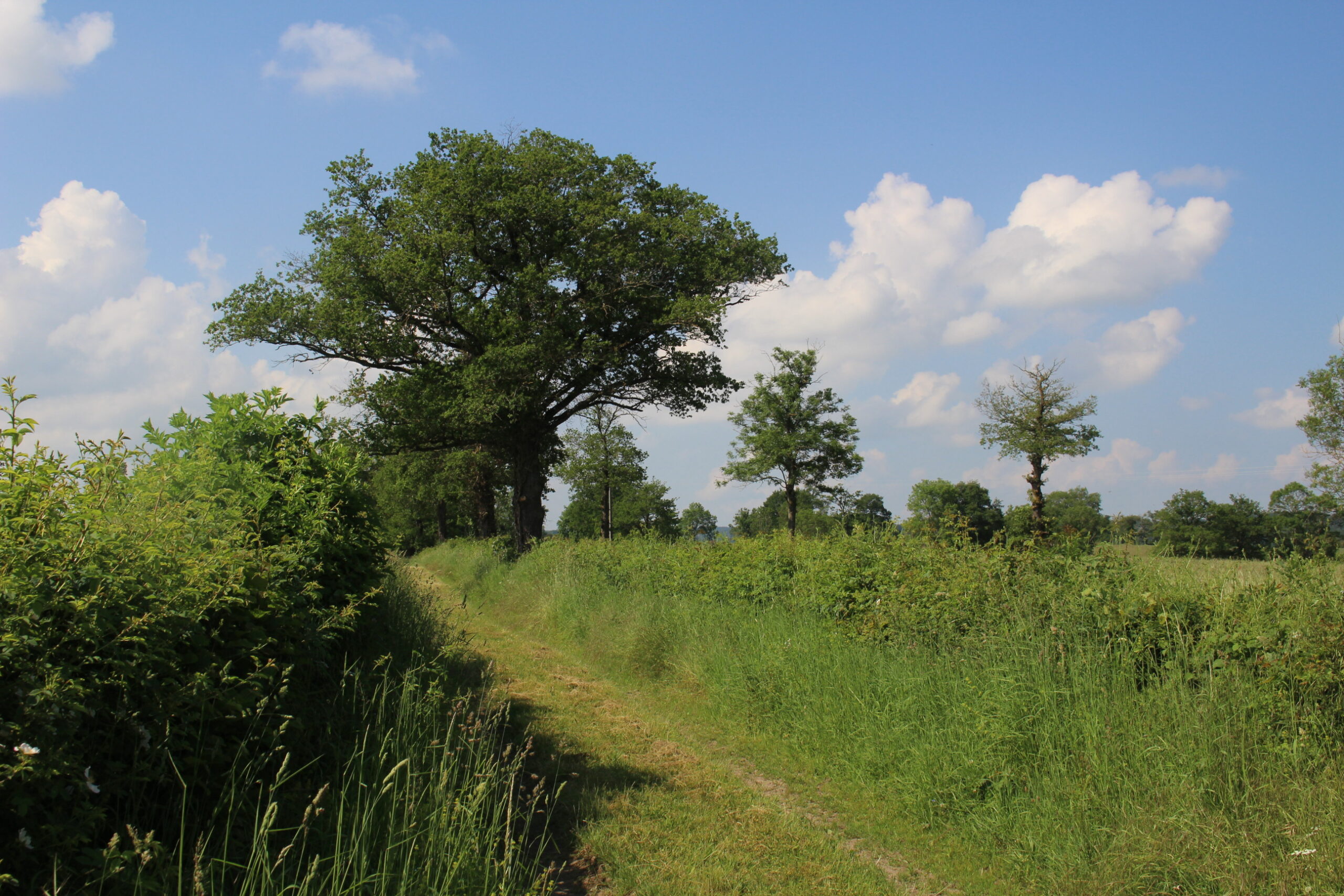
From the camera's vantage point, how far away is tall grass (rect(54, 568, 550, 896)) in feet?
9.35

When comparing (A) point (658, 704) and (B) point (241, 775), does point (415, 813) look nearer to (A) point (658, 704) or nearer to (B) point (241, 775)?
(B) point (241, 775)

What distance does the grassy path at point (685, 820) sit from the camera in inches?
184

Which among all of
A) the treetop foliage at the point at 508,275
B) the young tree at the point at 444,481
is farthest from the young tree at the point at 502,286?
the young tree at the point at 444,481

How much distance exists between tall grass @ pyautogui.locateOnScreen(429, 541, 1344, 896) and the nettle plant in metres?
4.41

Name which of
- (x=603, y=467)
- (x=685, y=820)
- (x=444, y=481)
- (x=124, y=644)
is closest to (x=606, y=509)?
(x=603, y=467)

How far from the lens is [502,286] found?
21750 mm

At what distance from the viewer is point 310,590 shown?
4.44 m

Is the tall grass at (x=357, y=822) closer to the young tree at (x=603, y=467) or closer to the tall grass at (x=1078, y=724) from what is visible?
the tall grass at (x=1078, y=724)

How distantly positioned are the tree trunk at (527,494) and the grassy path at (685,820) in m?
15.5

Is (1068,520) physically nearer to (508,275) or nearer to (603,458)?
(508,275)

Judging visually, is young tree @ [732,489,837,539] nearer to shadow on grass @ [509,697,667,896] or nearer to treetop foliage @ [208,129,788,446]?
treetop foliage @ [208,129,788,446]

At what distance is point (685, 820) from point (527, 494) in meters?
19.1

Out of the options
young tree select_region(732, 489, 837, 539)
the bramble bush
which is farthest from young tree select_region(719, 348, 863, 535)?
the bramble bush

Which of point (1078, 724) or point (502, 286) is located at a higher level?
point (502, 286)
